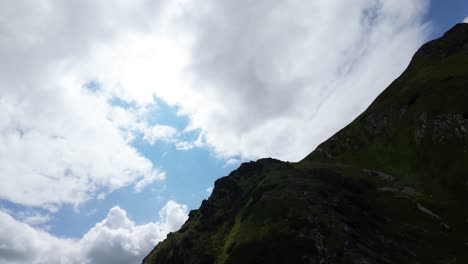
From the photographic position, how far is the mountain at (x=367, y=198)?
88062 mm

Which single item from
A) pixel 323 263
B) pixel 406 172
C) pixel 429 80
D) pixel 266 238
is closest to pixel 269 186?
pixel 266 238

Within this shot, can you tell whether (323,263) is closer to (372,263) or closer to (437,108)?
(372,263)

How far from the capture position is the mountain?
289 feet

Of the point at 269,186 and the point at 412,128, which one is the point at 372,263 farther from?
the point at 412,128

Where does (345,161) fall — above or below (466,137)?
above

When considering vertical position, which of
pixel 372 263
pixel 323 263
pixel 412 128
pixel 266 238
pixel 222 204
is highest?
pixel 222 204

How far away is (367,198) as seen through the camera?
128 metres

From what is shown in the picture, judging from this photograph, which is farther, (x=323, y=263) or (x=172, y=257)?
(x=172, y=257)

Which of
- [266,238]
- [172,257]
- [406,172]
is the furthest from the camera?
[406,172]

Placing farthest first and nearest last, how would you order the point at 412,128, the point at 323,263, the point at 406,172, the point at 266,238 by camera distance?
the point at 412,128 < the point at 406,172 < the point at 266,238 < the point at 323,263

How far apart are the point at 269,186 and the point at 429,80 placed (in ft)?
392

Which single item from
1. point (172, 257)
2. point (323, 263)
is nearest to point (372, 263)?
point (323, 263)

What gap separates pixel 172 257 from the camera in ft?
400

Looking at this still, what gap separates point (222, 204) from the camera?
5999 inches
